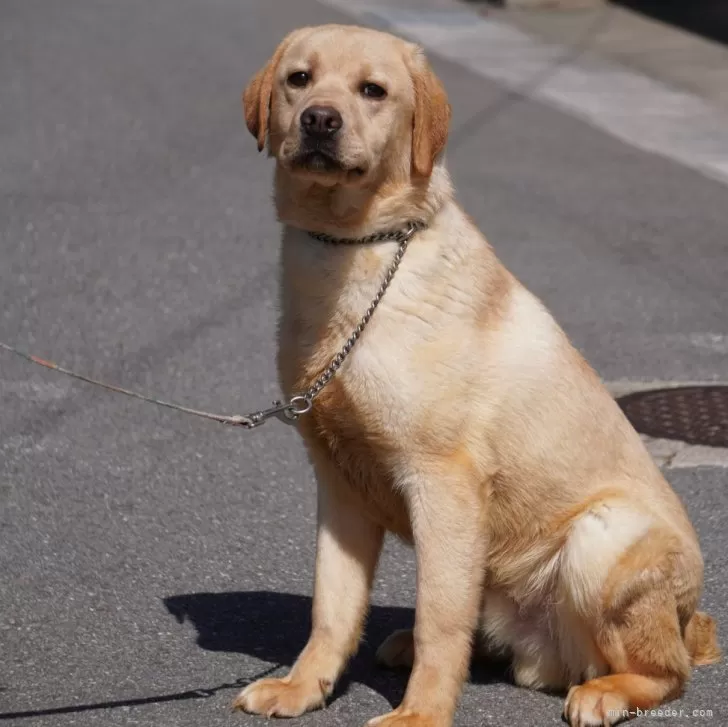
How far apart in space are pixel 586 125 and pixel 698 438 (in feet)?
19.9

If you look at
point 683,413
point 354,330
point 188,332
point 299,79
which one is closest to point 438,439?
point 354,330

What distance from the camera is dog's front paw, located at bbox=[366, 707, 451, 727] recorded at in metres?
3.90

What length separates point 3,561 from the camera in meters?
Answer: 5.10

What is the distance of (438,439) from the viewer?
3.94 m

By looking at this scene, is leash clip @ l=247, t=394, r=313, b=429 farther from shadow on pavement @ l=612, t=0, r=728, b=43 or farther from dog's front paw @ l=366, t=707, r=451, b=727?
shadow on pavement @ l=612, t=0, r=728, b=43

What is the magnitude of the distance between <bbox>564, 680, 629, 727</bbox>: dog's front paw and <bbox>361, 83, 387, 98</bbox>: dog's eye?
5.69ft

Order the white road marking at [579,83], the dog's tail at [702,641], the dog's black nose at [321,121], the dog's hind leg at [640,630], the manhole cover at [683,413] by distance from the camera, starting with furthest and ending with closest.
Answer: the white road marking at [579,83] < the manhole cover at [683,413] < the dog's tail at [702,641] < the dog's hind leg at [640,630] < the dog's black nose at [321,121]

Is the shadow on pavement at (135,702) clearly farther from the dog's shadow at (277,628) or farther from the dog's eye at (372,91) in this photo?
the dog's eye at (372,91)

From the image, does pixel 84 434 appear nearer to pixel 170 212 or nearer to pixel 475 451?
pixel 475 451

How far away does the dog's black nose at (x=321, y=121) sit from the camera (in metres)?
3.88

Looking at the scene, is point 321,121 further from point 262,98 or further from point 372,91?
point 262,98

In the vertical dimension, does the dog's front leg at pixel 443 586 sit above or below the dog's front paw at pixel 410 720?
above

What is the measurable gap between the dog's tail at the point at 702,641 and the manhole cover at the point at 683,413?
195 cm

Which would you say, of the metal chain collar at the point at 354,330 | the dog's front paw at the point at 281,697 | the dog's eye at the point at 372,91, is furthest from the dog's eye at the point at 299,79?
the dog's front paw at the point at 281,697
